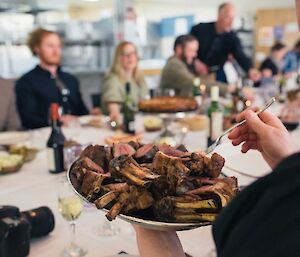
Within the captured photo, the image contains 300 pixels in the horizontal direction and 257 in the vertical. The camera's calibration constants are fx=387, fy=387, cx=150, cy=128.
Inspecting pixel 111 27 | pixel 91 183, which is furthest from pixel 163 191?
pixel 111 27

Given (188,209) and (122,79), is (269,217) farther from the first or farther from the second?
(122,79)

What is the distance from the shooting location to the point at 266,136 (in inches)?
27.7

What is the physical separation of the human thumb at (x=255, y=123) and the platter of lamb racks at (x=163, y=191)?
0.09 metres

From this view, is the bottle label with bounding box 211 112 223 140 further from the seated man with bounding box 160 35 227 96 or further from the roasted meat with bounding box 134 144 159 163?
the seated man with bounding box 160 35 227 96

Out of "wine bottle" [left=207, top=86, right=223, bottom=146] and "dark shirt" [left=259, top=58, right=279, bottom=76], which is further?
"dark shirt" [left=259, top=58, right=279, bottom=76]

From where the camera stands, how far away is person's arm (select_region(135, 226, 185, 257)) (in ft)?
2.14

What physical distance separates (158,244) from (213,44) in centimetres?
421

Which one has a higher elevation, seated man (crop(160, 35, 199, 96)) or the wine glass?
seated man (crop(160, 35, 199, 96))

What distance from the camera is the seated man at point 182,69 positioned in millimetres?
3898

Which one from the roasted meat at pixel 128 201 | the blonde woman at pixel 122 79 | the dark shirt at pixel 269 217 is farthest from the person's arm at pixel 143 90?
the dark shirt at pixel 269 217

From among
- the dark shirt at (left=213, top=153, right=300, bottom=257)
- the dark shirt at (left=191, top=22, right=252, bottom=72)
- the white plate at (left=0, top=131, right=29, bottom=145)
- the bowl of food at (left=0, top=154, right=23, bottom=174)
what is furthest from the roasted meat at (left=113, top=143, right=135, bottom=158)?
the dark shirt at (left=191, top=22, right=252, bottom=72)

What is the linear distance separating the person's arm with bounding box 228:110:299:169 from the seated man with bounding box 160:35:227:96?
3.03 m

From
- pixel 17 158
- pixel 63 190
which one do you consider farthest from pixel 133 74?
pixel 63 190

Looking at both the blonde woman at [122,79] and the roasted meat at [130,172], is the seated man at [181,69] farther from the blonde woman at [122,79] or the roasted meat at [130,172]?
the roasted meat at [130,172]
